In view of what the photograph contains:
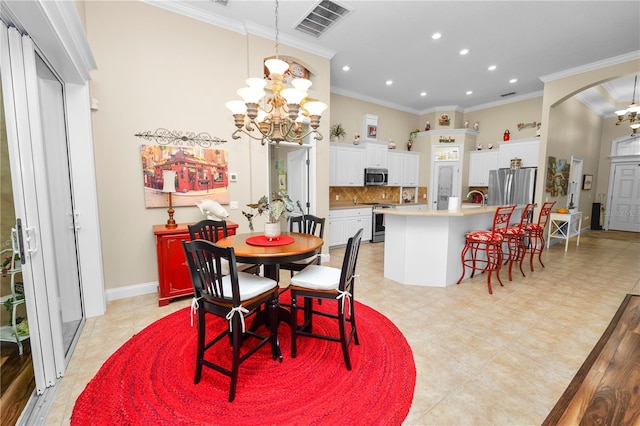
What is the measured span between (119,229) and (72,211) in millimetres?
592

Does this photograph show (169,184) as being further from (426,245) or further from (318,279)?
(426,245)

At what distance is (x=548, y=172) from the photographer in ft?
18.8

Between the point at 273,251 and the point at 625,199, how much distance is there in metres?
11.2

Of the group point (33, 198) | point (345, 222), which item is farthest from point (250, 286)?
point (345, 222)

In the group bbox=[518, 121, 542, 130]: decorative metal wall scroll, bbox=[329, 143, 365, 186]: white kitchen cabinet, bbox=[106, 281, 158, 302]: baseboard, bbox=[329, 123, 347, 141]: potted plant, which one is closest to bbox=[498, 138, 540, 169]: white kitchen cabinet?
bbox=[518, 121, 542, 130]: decorative metal wall scroll

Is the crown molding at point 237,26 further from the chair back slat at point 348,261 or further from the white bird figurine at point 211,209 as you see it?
the chair back slat at point 348,261

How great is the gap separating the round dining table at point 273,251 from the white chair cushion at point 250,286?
0.50ft

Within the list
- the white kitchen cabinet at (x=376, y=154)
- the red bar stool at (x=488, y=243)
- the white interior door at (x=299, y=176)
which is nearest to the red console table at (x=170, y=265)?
the white interior door at (x=299, y=176)

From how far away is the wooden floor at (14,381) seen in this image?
162 centimetres

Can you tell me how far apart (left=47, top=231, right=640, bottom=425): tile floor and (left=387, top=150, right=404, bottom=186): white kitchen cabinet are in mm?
3476

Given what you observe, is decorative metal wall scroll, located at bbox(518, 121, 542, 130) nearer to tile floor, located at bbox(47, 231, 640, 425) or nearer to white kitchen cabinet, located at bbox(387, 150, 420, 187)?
white kitchen cabinet, located at bbox(387, 150, 420, 187)

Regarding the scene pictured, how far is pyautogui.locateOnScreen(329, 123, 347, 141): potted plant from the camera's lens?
242 inches

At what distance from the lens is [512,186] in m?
6.16

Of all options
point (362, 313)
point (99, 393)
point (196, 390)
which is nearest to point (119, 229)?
point (99, 393)
